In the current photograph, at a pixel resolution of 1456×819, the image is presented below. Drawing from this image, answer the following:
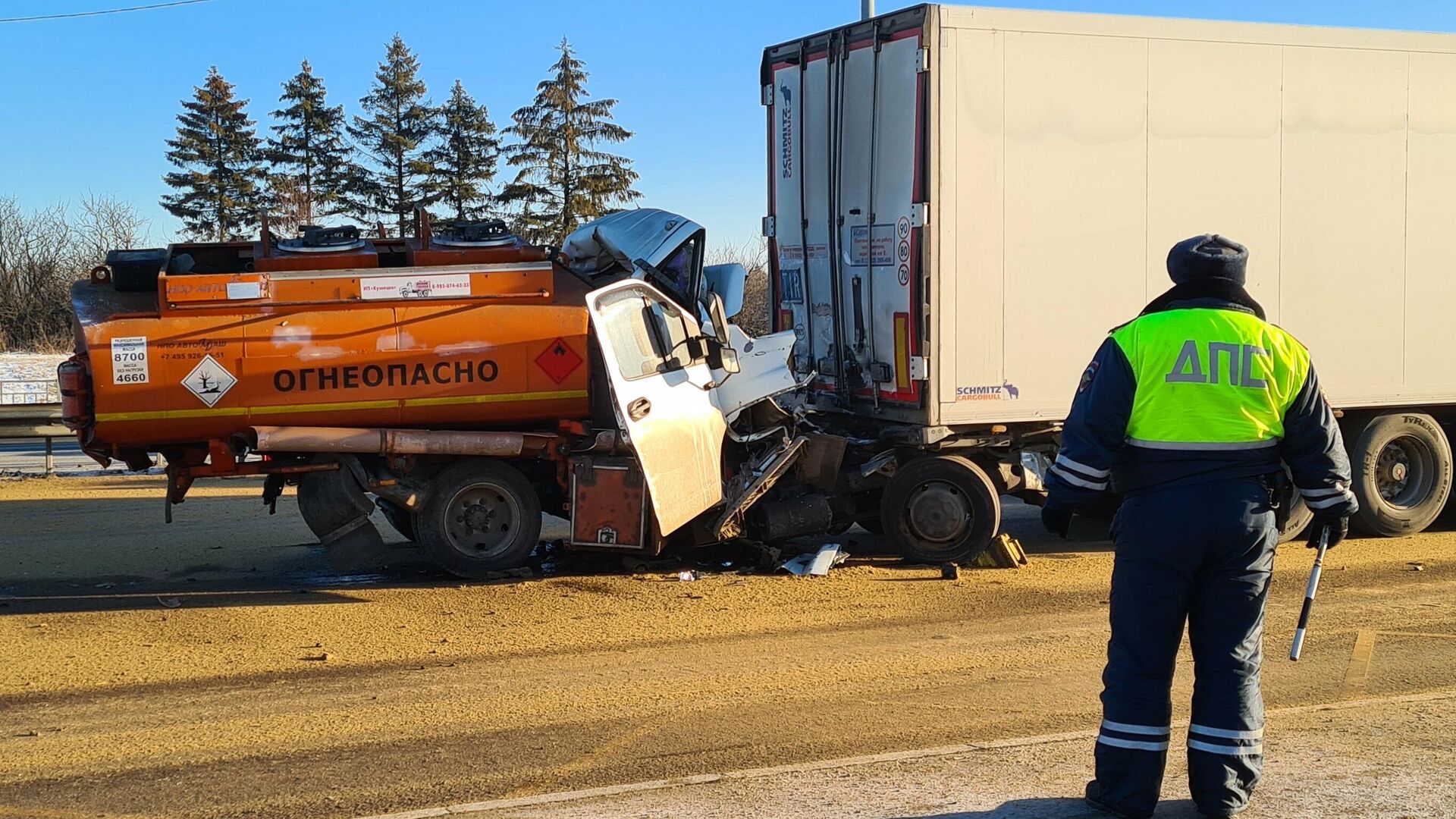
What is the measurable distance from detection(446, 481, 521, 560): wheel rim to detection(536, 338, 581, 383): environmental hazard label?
0.83m

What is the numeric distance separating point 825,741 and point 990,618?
8.52 ft

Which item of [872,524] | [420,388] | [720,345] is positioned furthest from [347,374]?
[872,524]

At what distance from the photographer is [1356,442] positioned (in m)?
10.2

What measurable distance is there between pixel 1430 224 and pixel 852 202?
4693 mm

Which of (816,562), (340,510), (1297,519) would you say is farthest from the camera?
(1297,519)

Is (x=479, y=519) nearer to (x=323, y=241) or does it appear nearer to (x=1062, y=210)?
(x=323, y=241)

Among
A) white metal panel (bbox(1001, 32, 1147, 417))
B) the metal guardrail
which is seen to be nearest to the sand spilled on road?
white metal panel (bbox(1001, 32, 1147, 417))

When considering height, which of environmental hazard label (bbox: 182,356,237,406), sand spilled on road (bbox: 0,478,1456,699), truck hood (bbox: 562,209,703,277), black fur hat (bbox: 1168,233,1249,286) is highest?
truck hood (bbox: 562,209,703,277)

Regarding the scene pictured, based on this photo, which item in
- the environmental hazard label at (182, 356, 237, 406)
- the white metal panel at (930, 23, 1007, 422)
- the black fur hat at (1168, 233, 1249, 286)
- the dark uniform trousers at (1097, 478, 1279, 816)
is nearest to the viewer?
the dark uniform trousers at (1097, 478, 1279, 816)

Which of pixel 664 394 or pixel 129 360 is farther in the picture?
pixel 664 394

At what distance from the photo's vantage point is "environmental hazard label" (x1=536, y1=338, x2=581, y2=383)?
8289 mm

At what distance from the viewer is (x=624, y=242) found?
9117 mm

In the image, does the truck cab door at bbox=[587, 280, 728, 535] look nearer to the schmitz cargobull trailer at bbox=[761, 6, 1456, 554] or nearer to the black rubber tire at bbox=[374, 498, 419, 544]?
the schmitz cargobull trailer at bbox=[761, 6, 1456, 554]

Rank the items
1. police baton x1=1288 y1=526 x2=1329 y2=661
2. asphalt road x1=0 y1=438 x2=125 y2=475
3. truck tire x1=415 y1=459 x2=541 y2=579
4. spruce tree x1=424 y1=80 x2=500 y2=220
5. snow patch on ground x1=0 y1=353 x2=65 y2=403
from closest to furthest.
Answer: police baton x1=1288 y1=526 x2=1329 y2=661
truck tire x1=415 y1=459 x2=541 y2=579
asphalt road x1=0 y1=438 x2=125 y2=475
snow patch on ground x1=0 y1=353 x2=65 y2=403
spruce tree x1=424 y1=80 x2=500 y2=220
